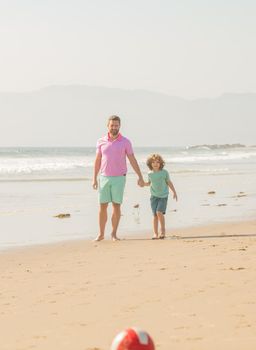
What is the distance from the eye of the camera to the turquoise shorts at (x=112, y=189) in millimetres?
10109

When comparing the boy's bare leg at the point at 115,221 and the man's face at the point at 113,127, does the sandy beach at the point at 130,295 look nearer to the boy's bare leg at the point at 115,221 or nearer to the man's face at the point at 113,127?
the boy's bare leg at the point at 115,221

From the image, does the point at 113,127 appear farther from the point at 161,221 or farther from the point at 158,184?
the point at 161,221

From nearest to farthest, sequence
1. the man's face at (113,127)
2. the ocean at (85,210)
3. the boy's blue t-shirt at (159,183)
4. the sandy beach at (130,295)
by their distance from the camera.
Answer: the sandy beach at (130,295) < the man's face at (113,127) < the boy's blue t-shirt at (159,183) < the ocean at (85,210)

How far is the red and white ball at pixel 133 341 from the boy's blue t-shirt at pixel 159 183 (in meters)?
6.81

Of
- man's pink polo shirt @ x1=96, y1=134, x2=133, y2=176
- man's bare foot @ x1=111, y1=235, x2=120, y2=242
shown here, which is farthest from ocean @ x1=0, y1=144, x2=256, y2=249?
man's pink polo shirt @ x1=96, y1=134, x2=133, y2=176

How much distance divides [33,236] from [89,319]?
5.32m

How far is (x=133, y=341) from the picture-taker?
3.62m

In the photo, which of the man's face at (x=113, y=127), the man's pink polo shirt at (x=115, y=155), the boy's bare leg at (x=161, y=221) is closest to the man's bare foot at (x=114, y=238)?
the boy's bare leg at (x=161, y=221)

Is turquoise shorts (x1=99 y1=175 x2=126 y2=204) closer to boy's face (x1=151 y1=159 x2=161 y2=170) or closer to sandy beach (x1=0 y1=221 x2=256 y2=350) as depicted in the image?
boy's face (x1=151 y1=159 x2=161 y2=170)

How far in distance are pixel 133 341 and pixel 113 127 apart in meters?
6.52

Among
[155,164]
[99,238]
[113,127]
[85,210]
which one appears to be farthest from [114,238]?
[85,210]

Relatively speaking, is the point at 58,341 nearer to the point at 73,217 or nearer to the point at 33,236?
the point at 33,236

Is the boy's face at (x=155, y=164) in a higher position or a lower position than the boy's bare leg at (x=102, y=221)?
higher

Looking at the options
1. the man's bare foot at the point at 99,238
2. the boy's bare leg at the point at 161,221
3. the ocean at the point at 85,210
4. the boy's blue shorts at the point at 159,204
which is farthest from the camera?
the ocean at the point at 85,210
